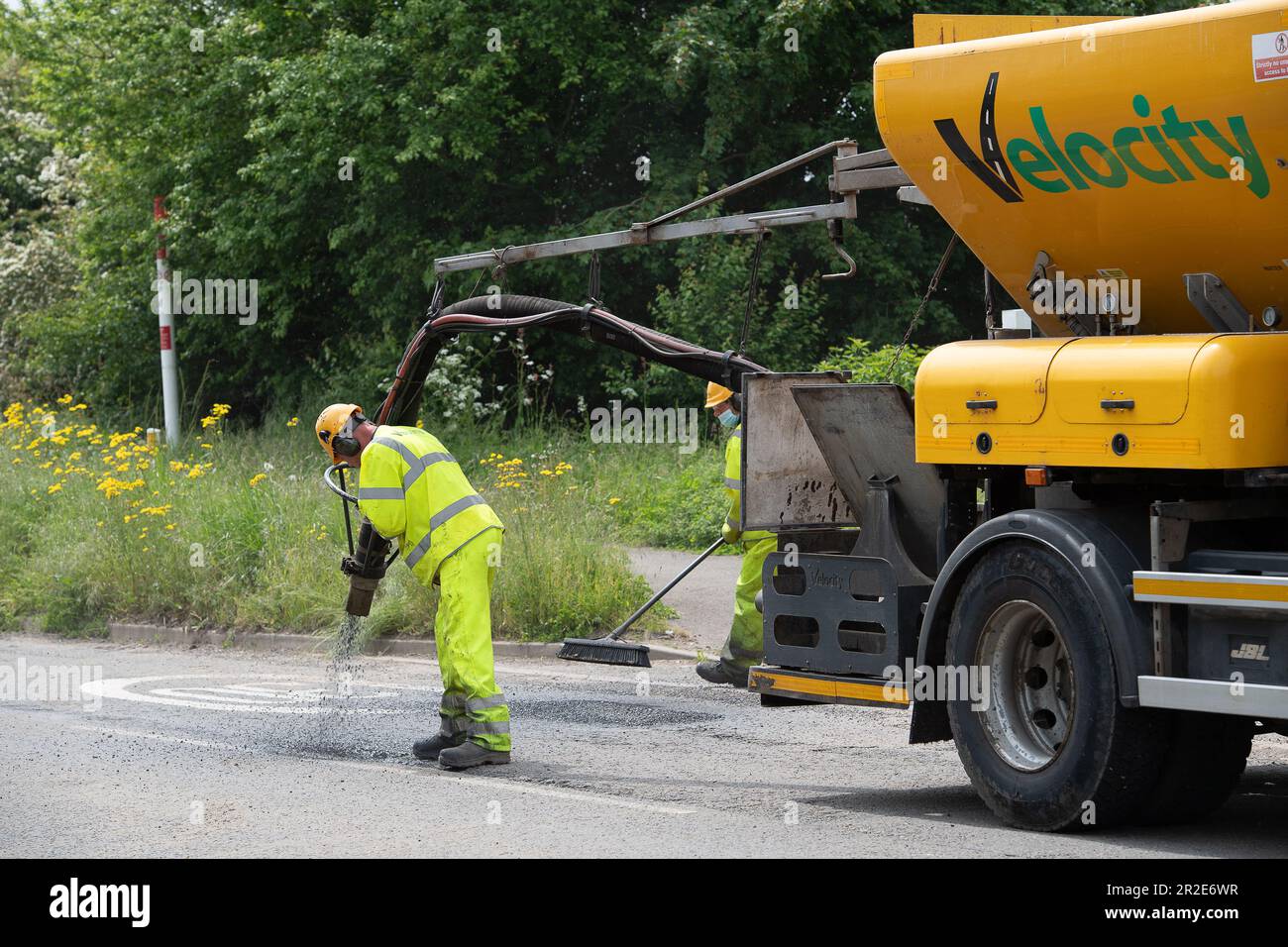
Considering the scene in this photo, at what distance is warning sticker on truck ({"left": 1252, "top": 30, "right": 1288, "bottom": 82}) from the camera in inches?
220

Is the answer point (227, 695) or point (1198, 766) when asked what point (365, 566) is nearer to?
point (227, 695)

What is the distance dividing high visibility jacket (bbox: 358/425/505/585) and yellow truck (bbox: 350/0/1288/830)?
1.60 m

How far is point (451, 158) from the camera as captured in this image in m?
22.4

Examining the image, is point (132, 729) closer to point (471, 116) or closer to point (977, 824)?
point (977, 824)

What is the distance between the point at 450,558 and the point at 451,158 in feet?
49.8

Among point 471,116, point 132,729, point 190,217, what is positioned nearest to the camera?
point 132,729

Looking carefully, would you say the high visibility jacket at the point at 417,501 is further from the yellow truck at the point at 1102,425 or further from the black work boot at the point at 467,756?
the yellow truck at the point at 1102,425

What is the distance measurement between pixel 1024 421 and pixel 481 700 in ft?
9.94

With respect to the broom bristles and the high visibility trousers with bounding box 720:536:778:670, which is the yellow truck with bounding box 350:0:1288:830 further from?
the high visibility trousers with bounding box 720:536:778:670

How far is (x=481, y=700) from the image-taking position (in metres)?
7.97

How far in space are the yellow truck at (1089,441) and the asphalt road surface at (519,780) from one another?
46 cm

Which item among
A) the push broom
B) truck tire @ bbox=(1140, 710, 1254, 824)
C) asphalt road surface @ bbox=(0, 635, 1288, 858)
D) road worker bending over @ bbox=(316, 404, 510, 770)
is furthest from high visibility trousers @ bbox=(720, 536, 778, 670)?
truck tire @ bbox=(1140, 710, 1254, 824)

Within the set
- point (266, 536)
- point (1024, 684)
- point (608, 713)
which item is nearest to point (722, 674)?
point (608, 713)
